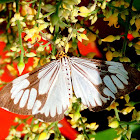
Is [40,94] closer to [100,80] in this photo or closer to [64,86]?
[64,86]

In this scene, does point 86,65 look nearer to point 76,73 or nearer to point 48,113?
point 76,73

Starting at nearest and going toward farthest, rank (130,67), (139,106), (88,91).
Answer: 1. (130,67)
2. (88,91)
3. (139,106)

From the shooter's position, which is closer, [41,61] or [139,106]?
[41,61]

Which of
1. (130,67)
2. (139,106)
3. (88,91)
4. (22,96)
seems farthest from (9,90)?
(139,106)

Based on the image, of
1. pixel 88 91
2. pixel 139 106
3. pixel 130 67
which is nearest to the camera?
pixel 130 67

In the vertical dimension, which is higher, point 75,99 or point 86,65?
point 86,65
